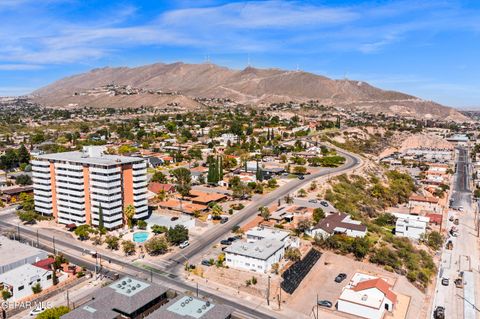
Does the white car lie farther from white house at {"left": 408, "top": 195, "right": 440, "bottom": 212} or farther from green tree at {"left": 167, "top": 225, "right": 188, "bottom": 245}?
white house at {"left": 408, "top": 195, "right": 440, "bottom": 212}

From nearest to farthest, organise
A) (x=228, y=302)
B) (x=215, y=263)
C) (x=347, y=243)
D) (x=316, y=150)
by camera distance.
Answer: (x=228, y=302) → (x=215, y=263) → (x=347, y=243) → (x=316, y=150)


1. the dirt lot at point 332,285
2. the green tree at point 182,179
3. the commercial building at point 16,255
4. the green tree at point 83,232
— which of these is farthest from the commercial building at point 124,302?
the green tree at point 182,179

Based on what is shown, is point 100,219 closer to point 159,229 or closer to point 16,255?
point 159,229

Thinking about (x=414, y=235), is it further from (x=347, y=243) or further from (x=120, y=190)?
(x=120, y=190)

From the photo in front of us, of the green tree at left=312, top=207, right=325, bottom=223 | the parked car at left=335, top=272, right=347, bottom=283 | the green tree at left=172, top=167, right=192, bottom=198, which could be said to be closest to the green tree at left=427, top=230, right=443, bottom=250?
the green tree at left=312, top=207, right=325, bottom=223

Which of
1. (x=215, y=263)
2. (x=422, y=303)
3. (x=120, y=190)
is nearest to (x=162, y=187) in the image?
(x=120, y=190)

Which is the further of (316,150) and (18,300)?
(316,150)
